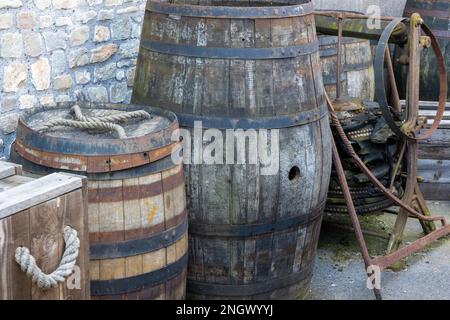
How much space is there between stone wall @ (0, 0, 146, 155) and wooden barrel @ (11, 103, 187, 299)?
28.5 inches

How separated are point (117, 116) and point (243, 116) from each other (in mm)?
554

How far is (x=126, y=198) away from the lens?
312cm

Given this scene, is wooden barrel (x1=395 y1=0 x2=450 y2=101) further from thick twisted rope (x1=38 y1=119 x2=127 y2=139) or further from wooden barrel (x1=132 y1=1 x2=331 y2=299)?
thick twisted rope (x1=38 y1=119 x2=127 y2=139)

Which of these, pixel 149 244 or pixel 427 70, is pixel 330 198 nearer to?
pixel 149 244

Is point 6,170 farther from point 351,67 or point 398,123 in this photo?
point 351,67

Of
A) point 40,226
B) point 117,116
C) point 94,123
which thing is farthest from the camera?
point 117,116

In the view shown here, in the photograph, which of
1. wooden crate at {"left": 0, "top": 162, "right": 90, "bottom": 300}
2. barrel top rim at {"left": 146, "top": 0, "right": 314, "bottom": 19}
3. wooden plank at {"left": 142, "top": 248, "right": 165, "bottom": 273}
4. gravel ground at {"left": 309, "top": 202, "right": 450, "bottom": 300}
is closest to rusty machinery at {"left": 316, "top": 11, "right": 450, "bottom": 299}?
gravel ground at {"left": 309, "top": 202, "right": 450, "bottom": 300}

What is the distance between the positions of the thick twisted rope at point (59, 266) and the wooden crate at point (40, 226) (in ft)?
0.08

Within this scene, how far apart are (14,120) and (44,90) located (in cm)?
26

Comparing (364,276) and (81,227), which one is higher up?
(81,227)

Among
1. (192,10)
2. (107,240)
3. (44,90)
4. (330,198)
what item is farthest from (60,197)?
(330,198)

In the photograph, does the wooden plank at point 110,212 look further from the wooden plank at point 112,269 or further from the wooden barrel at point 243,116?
the wooden barrel at point 243,116

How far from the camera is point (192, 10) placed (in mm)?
3570

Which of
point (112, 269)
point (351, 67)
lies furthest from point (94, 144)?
point (351, 67)
